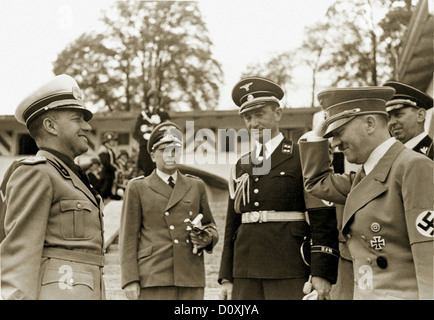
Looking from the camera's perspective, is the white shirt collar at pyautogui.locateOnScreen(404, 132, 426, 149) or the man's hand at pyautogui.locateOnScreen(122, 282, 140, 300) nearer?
the white shirt collar at pyautogui.locateOnScreen(404, 132, 426, 149)

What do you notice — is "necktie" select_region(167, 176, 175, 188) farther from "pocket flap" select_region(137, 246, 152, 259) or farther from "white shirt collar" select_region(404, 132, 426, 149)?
"white shirt collar" select_region(404, 132, 426, 149)

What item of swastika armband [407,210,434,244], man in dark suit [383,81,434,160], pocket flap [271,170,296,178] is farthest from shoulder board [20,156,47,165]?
man in dark suit [383,81,434,160]

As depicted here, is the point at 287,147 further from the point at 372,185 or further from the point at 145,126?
the point at 145,126

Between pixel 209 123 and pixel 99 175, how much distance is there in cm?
678

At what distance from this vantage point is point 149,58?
23.3 metres

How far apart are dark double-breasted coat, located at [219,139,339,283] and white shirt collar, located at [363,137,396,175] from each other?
2.41ft

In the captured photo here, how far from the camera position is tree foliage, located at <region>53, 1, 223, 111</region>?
2241 cm

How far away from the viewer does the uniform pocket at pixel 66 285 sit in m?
2.92

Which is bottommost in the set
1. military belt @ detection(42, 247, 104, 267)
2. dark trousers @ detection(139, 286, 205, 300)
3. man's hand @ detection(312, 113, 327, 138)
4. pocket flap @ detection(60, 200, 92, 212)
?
dark trousers @ detection(139, 286, 205, 300)

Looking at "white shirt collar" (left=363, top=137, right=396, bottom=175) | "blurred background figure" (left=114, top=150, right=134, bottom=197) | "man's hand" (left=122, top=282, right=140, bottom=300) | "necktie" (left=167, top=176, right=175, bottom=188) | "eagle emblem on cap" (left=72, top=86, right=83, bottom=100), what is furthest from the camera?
"blurred background figure" (left=114, top=150, right=134, bottom=197)

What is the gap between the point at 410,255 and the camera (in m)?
2.81

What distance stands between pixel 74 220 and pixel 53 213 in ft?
0.37
